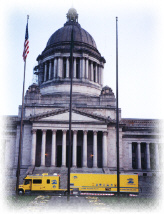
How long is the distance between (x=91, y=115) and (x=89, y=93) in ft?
48.2

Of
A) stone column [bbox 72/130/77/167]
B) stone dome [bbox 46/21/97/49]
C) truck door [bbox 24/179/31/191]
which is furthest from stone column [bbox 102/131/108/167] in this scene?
stone dome [bbox 46/21/97/49]

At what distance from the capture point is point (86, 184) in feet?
110

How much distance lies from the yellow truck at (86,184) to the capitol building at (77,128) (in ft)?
35.3

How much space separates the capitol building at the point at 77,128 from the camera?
49.3 m

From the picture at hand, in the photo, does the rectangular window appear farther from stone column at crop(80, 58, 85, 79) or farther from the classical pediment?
stone column at crop(80, 58, 85, 79)

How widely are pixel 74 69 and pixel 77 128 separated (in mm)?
21061

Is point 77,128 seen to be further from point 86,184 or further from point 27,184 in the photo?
point 27,184

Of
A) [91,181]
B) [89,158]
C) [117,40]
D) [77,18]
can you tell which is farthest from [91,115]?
[77,18]

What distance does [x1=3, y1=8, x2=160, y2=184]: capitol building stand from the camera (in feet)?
162

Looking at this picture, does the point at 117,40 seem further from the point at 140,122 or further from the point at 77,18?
the point at 77,18

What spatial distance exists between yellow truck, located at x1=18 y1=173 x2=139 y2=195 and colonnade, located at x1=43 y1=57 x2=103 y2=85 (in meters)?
35.0

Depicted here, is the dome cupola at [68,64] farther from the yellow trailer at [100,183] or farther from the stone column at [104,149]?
the yellow trailer at [100,183]

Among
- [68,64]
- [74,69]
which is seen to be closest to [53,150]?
[74,69]

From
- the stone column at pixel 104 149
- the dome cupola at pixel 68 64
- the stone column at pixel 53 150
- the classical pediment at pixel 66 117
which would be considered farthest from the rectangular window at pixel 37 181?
the dome cupola at pixel 68 64
